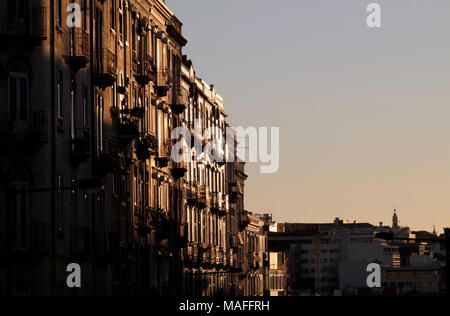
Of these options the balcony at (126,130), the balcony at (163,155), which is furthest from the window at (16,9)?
the balcony at (163,155)

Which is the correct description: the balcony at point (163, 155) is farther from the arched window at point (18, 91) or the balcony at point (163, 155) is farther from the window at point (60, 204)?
the arched window at point (18, 91)

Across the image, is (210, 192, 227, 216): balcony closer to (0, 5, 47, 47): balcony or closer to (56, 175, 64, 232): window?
(56, 175, 64, 232): window

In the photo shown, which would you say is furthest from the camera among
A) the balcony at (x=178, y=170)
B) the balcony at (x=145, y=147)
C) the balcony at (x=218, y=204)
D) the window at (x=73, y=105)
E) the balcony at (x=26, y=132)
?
the balcony at (x=218, y=204)

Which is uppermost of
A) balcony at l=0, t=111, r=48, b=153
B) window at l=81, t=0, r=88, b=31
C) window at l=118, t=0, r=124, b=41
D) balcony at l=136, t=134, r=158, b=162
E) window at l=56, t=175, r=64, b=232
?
window at l=118, t=0, r=124, b=41

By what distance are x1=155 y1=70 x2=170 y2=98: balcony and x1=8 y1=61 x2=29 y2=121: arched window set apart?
1089 inches

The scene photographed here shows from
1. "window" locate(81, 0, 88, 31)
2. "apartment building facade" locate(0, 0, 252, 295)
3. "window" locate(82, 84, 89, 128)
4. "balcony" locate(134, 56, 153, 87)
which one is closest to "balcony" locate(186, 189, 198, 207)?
"apartment building facade" locate(0, 0, 252, 295)

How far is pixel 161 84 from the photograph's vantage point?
81250mm

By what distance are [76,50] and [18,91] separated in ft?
18.6

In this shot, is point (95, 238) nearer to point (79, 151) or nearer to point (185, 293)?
point (79, 151)

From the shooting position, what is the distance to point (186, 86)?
97688mm

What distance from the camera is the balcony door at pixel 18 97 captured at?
170 feet

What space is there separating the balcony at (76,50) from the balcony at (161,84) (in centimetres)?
2189

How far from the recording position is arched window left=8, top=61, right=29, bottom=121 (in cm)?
5209

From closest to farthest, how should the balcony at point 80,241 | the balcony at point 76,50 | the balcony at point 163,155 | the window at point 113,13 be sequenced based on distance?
1. the balcony at point 80,241
2. the balcony at point 76,50
3. the window at point 113,13
4. the balcony at point 163,155
